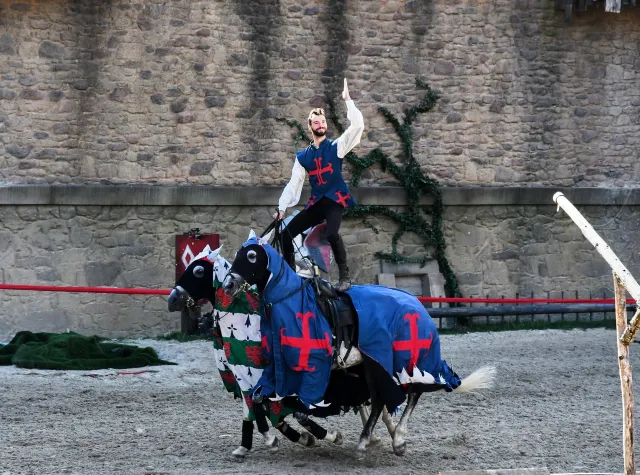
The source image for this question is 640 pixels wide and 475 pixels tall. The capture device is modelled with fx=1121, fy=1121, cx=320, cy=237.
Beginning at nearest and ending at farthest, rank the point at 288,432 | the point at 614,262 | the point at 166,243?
the point at 614,262 < the point at 288,432 < the point at 166,243

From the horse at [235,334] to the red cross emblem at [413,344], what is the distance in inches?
30.1

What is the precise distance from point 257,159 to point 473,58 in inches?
127

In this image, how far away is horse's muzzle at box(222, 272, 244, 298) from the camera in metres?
7.02

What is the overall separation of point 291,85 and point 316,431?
7319 mm

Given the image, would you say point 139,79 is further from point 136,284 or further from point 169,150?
point 136,284

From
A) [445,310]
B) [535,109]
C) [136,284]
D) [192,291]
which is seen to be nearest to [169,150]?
[136,284]

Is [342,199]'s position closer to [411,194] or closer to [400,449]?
[400,449]

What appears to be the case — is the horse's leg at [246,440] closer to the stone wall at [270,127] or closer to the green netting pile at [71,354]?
the green netting pile at [71,354]

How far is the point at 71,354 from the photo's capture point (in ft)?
37.9

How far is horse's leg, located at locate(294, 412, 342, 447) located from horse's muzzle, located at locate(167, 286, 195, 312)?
102 centimetres

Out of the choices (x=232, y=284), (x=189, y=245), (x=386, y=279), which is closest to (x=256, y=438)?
(x=232, y=284)

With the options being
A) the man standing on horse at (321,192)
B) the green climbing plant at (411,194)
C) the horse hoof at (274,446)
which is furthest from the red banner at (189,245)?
the horse hoof at (274,446)

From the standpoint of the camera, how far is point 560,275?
15242 mm

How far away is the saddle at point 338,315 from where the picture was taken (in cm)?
740
